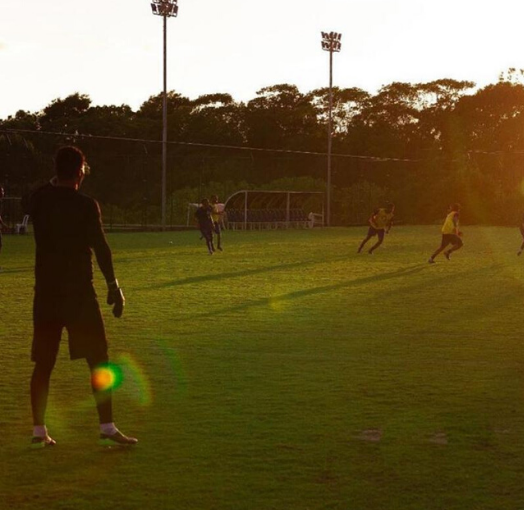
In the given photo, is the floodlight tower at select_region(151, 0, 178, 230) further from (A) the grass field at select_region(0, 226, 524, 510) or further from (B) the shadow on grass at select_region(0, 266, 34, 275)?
(A) the grass field at select_region(0, 226, 524, 510)

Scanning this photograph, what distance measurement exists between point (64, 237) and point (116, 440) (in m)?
1.37

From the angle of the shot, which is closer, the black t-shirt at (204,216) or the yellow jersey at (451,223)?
the yellow jersey at (451,223)

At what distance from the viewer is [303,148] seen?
287 ft

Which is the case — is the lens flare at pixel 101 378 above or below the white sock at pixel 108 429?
above

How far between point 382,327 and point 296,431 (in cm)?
692

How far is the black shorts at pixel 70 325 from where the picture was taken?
23.9 feet

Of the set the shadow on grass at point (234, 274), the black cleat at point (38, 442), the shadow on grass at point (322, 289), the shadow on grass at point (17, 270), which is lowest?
the shadow on grass at point (17, 270)

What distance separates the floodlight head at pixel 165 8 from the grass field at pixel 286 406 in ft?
123

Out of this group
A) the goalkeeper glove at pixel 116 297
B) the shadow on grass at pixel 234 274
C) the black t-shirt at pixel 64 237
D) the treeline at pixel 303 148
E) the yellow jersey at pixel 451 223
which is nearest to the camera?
the black t-shirt at pixel 64 237

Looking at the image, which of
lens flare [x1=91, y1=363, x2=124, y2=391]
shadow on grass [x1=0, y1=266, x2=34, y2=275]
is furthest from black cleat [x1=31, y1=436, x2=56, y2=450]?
shadow on grass [x1=0, y1=266, x2=34, y2=275]

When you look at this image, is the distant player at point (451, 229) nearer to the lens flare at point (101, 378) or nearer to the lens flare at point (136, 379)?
the lens flare at point (136, 379)

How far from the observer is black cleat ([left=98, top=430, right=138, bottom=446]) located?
24.2 feet

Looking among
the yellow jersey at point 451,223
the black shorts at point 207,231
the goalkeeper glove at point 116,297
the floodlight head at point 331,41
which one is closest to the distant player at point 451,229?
the yellow jersey at point 451,223

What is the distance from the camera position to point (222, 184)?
62.4m
